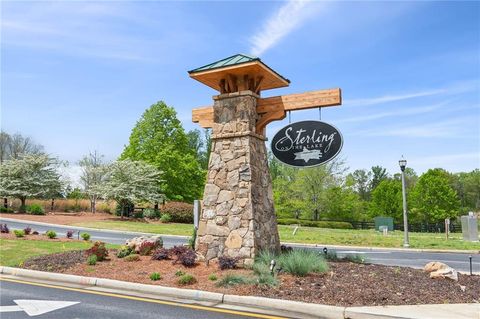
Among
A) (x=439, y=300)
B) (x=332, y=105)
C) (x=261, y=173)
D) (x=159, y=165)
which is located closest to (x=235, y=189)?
(x=261, y=173)

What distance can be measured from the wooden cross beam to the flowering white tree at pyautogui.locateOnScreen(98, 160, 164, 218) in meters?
23.4

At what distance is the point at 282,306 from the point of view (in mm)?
6422

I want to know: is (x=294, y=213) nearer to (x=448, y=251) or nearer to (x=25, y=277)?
(x=448, y=251)

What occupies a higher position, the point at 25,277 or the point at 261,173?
the point at 261,173

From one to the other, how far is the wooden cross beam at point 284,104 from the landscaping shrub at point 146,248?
12.3 ft

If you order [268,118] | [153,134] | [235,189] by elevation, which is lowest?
[235,189]

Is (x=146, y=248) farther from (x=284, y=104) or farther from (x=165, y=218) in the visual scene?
(x=165, y=218)

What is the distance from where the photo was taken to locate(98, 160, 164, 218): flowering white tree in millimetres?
32188

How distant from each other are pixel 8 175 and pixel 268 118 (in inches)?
1328

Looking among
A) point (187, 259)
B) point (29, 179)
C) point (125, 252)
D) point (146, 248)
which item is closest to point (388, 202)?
point (29, 179)

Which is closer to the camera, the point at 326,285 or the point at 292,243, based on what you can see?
the point at 326,285

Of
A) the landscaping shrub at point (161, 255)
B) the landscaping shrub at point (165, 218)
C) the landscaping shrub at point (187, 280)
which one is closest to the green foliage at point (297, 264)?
the landscaping shrub at point (187, 280)

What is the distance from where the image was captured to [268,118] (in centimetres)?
998

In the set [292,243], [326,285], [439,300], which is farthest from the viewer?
[292,243]
